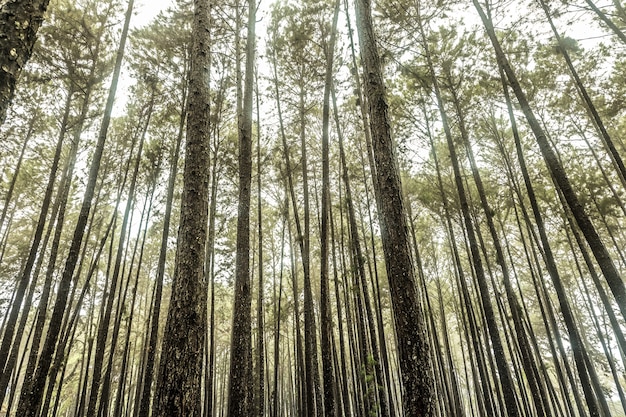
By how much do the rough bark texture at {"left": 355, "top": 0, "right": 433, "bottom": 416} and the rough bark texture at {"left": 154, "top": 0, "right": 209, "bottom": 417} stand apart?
1.69m

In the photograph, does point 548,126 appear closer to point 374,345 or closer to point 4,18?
point 374,345

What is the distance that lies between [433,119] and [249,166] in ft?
26.4

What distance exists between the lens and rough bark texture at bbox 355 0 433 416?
8.23 ft

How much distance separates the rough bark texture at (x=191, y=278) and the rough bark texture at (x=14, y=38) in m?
1.48

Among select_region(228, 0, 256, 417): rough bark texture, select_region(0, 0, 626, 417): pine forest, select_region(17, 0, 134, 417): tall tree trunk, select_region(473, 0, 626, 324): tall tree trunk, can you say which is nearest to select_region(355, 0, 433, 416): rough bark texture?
select_region(0, 0, 626, 417): pine forest

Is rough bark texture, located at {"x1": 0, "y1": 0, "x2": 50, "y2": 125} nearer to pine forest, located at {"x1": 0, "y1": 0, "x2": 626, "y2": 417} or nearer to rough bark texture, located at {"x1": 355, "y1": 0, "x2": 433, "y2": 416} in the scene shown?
pine forest, located at {"x1": 0, "y1": 0, "x2": 626, "y2": 417}

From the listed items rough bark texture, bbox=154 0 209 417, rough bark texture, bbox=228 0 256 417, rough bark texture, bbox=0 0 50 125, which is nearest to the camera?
rough bark texture, bbox=0 0 50 125

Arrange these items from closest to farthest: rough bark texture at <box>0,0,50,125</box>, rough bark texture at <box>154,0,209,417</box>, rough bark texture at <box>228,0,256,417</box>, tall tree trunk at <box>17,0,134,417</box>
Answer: rough bark texture at <box>0,0,50,125</box>
rough bark texture at <box>154,0,209,417</box>
rough bark texture at <box>228,0,256,417</box>
tall tree trunk at <box>17,0,134,417</box>

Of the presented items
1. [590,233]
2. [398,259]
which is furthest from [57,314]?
[590,233]

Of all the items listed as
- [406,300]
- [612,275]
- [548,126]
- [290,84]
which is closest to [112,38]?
[290,84]

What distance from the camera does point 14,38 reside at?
1.94 m

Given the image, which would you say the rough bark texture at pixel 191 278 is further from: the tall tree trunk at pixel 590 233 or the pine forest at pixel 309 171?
the tall tree trunk at pixel 590 233

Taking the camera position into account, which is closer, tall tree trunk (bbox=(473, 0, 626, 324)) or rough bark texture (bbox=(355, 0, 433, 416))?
rough bark texture (bbox=(355, 0, 433, 416))

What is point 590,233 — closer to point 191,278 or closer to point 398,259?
point 398,259
